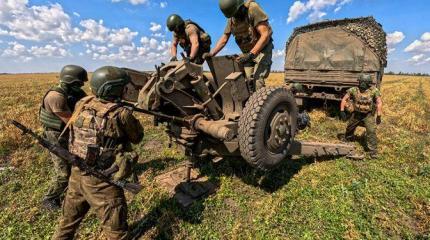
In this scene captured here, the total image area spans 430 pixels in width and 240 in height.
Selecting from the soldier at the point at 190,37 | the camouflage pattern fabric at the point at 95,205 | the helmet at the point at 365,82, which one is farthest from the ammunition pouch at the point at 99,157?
the helmet at the point at 365,82

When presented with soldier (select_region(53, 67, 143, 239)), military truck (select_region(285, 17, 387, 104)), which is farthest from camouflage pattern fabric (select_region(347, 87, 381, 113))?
soldier (select_region(53, 67, 143, 239))

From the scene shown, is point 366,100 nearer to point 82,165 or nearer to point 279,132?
point 279,132

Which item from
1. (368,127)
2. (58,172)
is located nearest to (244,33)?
(58,172)

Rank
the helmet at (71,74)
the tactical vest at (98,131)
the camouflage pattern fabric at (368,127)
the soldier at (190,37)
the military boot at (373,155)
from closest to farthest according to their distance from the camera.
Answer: the tactical vest at (98,131)
the helmet at (71,74)
the soldier at (190,37)
the military boot at (373,155)
the camouflage pattern fabric at (368,127)

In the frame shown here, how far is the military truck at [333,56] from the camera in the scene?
902cm

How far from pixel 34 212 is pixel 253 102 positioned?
317cm

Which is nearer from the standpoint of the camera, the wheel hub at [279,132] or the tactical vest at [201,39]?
the wheel hub at [279,132]

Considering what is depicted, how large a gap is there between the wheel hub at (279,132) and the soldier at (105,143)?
1623 mm

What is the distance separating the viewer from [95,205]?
292cm

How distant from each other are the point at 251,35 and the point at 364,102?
321 centimetres

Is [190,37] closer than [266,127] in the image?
No

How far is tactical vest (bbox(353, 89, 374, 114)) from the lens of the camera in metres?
6.32

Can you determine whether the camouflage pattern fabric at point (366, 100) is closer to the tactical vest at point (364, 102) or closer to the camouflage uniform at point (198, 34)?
the tactical vest at point (364, 102)

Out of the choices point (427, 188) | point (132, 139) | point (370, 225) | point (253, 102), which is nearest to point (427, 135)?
point (427, 188)
